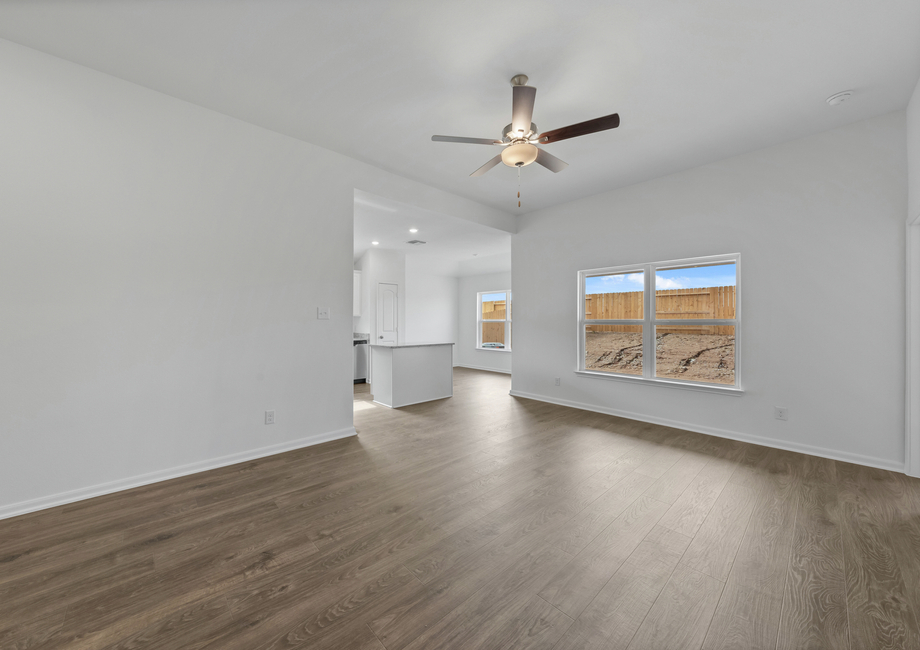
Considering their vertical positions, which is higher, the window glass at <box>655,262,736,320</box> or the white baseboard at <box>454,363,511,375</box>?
the window glass at <box>655,262,736,320</box>

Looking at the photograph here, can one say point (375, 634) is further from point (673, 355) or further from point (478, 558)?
point (673, 355)

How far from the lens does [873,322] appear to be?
115 inches

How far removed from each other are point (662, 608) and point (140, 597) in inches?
85.8

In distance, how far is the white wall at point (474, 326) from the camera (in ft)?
28.1

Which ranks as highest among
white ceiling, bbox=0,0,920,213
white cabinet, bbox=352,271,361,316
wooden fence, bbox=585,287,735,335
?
white ceiling, bbox=0,0,920,213

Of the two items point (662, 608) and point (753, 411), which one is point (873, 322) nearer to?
point (753, 411)

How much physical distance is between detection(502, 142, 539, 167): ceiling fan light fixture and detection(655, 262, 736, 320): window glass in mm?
2453

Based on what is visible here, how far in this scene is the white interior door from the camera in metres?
7.41

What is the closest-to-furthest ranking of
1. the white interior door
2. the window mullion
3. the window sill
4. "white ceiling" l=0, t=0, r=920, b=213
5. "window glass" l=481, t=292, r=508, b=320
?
"white ceiling" l=0, t=0, r=920, b=213
the window sill
the window mullion
the white interior door
"window glass" l=481, t=292, r=508, b=320

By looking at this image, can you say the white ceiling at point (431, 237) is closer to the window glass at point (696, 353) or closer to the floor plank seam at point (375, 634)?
the window glass at point (696, 353)

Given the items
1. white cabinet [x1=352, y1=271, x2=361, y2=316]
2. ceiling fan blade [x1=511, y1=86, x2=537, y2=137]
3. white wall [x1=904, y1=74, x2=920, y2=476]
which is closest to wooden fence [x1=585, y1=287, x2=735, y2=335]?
white wall [x1=904, y1=74, x2=920, y2=476]

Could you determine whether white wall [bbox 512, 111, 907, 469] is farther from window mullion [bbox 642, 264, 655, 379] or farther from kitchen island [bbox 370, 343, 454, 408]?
kitchen island [bbox 370, 343, 454, 408]

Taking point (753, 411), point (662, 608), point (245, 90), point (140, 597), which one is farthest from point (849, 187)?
point (140, 597)

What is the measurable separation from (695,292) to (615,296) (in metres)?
0.88
